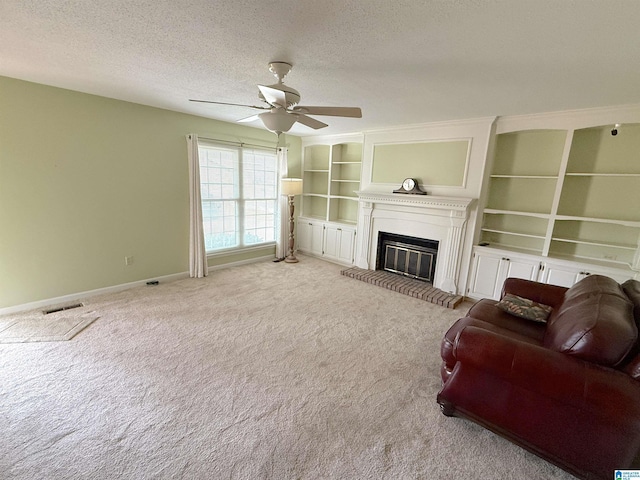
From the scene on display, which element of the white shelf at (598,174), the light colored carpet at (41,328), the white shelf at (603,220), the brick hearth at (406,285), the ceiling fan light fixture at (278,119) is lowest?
the light colored carpet at (41,328)

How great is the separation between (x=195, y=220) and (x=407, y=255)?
340 cm

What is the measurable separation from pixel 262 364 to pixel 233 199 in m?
3.22

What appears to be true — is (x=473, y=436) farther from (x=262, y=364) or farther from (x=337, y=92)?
(x=337, y=92)

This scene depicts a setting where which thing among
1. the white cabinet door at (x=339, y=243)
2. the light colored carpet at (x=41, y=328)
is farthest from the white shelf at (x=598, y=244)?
the light colored carpet at (x=41, y=328)

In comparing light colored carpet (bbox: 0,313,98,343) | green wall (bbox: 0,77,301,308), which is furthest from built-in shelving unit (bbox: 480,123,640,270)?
light colored carpet (bbox: 0,313,98,343)

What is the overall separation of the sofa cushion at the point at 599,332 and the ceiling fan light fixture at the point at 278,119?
2.37 m

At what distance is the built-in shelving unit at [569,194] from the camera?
3176 mm

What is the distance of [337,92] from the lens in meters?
2.82

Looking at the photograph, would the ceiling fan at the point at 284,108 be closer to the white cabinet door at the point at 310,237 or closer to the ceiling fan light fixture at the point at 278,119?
the ceiling fan light fixture at the point at 278,119

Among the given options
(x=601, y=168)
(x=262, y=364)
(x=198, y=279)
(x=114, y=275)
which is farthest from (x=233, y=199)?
(x=601, y=168)

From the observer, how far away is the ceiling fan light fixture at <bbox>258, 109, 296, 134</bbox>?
7.45ft

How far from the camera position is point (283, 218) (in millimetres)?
5691

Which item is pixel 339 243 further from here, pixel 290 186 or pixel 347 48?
pixel 347 48

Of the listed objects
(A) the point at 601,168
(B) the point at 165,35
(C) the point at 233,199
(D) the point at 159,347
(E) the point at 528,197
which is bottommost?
(D) the point at 159,347
